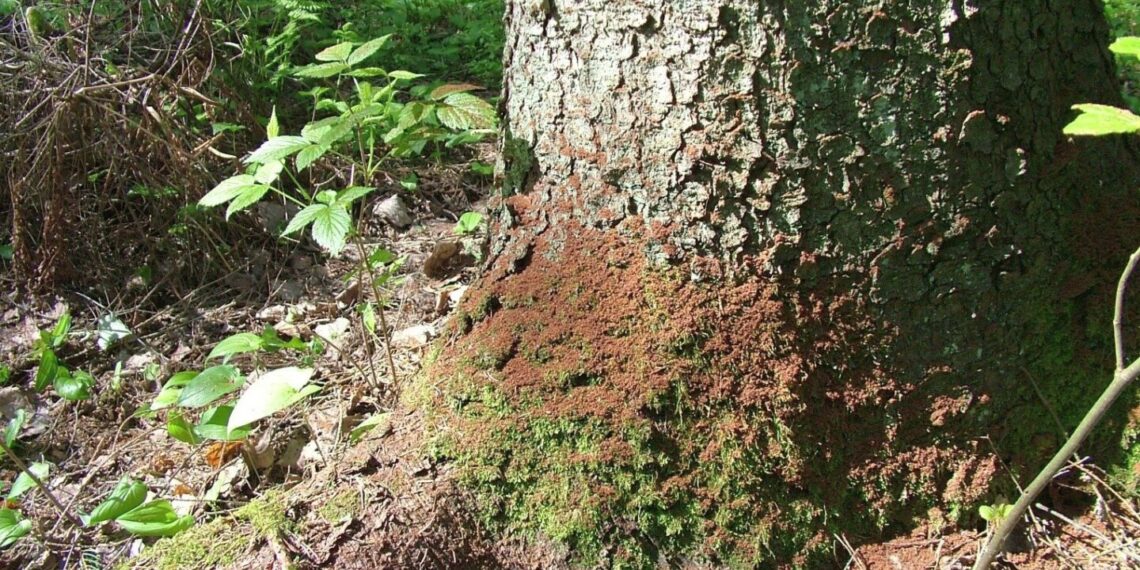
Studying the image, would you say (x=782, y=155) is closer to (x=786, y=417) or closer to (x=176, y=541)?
(x=786, y=417)

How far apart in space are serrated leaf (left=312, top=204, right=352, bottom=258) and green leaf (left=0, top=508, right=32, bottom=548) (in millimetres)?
1171

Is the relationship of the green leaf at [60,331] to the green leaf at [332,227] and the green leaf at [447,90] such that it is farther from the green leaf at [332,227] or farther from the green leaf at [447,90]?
the green leaf at [447,90]

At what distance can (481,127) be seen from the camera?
1.99 m

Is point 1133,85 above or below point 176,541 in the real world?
above

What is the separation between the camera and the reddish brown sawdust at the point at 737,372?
1.75 m

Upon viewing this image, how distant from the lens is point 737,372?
176 cm

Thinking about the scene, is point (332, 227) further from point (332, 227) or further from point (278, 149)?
point (278, 149)

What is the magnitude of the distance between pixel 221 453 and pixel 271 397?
636mm

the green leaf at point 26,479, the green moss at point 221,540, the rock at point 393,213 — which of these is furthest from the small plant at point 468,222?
the green leaf at point 26,479

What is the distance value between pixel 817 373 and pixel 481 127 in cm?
98

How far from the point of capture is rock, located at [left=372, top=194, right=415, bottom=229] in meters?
3.59

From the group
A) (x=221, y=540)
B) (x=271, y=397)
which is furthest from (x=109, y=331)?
(x=221, y=540)

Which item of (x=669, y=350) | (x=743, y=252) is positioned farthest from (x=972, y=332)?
(x=669, y=350)

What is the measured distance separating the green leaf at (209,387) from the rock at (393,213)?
5.06ft
